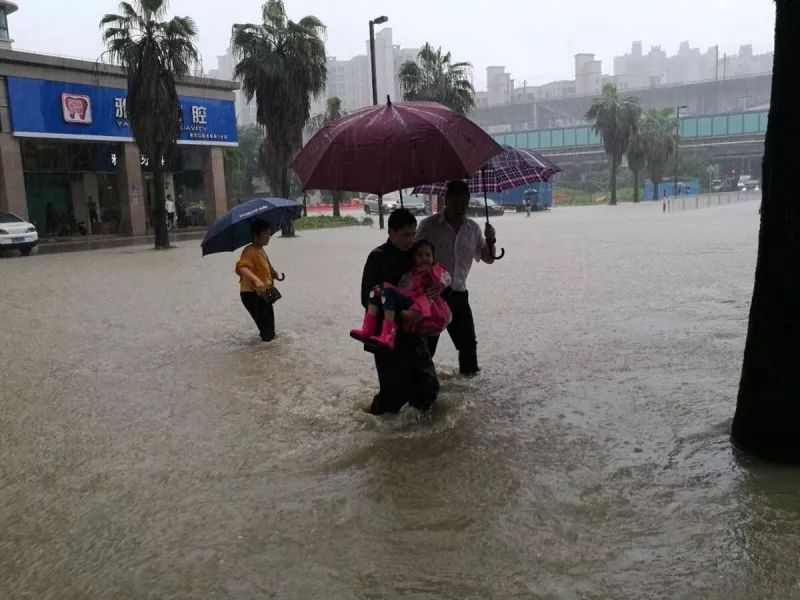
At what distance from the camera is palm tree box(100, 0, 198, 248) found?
22.5 meters

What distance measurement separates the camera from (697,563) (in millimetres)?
3234

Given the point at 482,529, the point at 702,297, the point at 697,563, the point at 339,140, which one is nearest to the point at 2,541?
the point at 482,529

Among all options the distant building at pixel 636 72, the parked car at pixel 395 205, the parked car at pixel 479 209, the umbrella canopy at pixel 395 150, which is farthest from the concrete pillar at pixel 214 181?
the distant building at pixel 636 72

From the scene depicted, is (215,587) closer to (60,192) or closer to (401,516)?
(401,516)

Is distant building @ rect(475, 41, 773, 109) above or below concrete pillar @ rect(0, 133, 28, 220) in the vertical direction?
above

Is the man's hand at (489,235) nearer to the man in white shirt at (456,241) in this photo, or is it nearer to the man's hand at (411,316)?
the man in white shirt at (456,241)

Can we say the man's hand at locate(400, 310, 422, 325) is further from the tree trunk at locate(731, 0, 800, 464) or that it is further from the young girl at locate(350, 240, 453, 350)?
the tree trunk at locate(731, 0, 800, 464)

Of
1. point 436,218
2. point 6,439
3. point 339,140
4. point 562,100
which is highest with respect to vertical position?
point 562,100

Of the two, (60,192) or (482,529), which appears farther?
(60,192)

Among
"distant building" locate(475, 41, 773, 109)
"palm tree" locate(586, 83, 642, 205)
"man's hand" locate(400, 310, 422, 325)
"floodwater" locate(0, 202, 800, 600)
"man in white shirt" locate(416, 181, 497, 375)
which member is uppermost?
"distant building" locate(475, 41, 773, 109)

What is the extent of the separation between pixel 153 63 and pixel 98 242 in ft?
24.4

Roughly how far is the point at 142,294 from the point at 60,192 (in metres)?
19.4

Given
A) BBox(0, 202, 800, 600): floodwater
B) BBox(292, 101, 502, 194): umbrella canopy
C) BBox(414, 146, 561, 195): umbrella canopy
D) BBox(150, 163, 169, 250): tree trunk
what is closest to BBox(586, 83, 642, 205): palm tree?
BBox(150, 163, 169, 250): tree trunk

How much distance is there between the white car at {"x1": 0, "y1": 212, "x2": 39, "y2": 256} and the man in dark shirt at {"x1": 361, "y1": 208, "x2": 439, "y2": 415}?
19.8m
